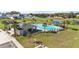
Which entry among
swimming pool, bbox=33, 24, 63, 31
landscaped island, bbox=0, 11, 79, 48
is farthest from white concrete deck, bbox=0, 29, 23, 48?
swimming pool, bbox=33, 24, 63, 31

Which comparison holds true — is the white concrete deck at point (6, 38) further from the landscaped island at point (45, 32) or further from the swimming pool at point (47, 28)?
the swimming pool at point (47, 28)

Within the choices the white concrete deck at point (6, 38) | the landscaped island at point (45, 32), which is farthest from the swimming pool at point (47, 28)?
the white concrete deck at point (6, 38)

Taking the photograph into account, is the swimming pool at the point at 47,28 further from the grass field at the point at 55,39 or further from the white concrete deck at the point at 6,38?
the white concrete deck at the point at 6,38

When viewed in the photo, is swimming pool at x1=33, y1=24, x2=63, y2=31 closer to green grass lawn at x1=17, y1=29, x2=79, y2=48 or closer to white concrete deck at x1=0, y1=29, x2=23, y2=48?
green grass lawn at x1=17, y1=29, x2=79, y2=48

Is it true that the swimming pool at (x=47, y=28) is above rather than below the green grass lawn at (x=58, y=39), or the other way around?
above

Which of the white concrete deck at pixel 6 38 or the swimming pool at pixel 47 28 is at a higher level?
the swimming pool at pixel 47 28

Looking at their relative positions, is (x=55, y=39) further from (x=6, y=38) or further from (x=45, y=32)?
(x=6, y=38)

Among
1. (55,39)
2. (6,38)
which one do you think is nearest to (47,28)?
(55,39)

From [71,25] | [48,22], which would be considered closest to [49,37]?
[48,22]
